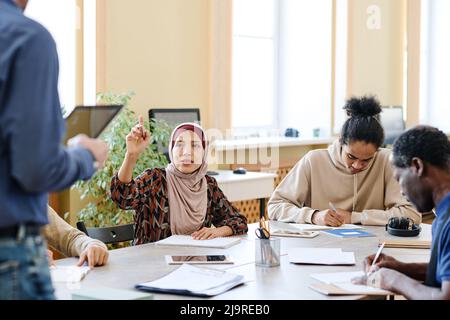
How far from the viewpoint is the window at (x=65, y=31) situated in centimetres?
468

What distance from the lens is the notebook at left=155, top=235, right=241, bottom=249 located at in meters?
2.80

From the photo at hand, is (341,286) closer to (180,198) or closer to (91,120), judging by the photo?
(91,120)

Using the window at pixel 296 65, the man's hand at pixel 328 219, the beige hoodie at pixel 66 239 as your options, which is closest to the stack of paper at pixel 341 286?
the beige hoodie at pixel 66 239

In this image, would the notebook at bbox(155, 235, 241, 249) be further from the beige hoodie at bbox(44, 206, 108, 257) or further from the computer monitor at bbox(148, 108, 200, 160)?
the computer monitor at bbox(148, 108, 200, 160)

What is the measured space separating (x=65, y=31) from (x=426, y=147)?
10.7 feet

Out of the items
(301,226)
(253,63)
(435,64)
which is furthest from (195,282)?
(435,64)

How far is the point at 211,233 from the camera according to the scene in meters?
2.97

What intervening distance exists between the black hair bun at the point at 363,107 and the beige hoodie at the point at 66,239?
156cm

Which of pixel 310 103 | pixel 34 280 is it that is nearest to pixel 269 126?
pixel 310 103

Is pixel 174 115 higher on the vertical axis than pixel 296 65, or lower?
lower

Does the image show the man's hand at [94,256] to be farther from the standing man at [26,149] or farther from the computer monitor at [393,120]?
the computer monitor at [393,120]

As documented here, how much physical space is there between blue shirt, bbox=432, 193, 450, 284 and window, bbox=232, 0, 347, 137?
4596 millimetres

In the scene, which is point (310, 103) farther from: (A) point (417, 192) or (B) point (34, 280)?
(B) point (34, 280)
